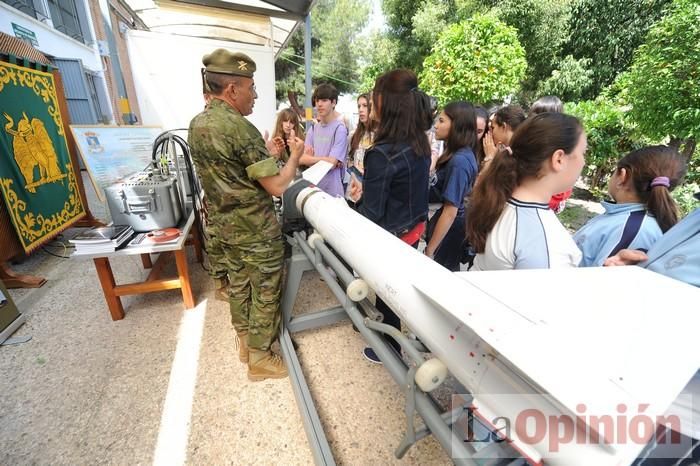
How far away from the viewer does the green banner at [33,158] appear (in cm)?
246

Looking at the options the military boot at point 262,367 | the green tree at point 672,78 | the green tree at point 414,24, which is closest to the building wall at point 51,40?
the military boot at point 262,367

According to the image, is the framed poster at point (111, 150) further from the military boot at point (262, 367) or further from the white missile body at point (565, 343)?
the white missile body at point (565, 343)

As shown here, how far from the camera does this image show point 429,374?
31.6 inches

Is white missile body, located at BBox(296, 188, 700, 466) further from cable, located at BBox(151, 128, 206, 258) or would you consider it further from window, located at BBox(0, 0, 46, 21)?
window, located at BBox(0, 0, 46, 21)

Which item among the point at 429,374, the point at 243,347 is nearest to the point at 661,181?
the point at 429,374

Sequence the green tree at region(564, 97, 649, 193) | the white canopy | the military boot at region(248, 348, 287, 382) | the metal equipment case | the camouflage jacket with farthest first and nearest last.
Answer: the white canopy, the green tree at region(564, 97, 649, 193), the metal equipment case, the military boot at region(248, 348, 287, 382), the camouflage jacket

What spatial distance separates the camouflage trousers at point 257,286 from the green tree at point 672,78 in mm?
3680

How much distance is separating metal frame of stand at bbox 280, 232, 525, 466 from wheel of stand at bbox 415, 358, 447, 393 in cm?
3

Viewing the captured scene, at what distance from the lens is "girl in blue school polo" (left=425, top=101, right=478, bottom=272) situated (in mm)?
1800

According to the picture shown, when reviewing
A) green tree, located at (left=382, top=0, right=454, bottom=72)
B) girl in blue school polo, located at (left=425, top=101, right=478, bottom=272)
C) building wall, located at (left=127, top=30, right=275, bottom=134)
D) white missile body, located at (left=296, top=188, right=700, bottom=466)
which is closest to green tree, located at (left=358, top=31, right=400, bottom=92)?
green tree, located at (left=382, top=0, right=454, bottom=72)

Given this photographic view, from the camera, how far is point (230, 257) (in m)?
1.66

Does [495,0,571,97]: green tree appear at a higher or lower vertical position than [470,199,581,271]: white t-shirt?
higher

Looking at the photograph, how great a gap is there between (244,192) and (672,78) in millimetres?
3859

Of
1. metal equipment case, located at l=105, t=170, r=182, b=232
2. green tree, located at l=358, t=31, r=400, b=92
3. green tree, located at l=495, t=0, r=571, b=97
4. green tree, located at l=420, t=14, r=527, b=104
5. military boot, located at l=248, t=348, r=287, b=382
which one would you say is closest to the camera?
military boot, located at l=248, t=348, r=287, b=382
